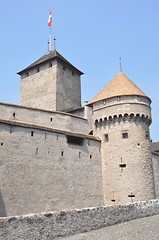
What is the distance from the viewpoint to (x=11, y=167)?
581 inches

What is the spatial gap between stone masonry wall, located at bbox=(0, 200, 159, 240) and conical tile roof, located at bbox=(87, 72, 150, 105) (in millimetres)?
10512

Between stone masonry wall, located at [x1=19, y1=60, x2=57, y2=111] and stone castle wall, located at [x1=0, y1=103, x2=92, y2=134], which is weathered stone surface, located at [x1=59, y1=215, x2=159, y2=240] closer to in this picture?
stone castle wall, located at [x1=0, y1=103, x2=92, y2=134]

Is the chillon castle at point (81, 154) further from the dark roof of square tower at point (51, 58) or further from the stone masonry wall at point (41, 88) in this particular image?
the dark roof of square tower at point (51, 58)

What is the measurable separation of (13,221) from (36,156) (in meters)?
8.34

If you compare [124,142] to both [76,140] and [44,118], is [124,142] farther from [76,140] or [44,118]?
[44,118]

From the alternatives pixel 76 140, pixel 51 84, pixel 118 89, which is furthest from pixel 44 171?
pixel 51 84

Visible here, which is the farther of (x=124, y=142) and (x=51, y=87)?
(x=51, y=87)

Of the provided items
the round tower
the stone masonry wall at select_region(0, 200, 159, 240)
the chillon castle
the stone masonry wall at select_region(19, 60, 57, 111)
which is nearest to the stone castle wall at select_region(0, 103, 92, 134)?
the chillon castle

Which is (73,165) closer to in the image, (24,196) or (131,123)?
(24,196)

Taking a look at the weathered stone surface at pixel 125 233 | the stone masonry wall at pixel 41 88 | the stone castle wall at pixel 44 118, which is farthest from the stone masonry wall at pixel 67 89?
the weathered stone surface at pixel 125 233

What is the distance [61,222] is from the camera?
9125 mm

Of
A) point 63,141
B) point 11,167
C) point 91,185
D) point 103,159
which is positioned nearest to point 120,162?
point 103,159

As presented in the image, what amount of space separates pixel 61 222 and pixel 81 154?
32.8ft

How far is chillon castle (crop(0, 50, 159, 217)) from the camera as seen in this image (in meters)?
15.1
